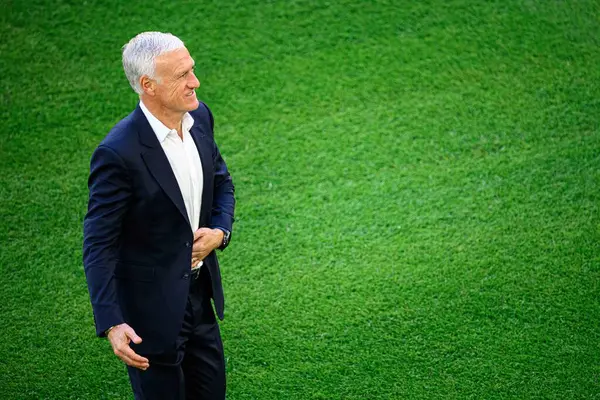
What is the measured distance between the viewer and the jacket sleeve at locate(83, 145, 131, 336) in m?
2.37

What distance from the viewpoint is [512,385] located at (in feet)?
11.0

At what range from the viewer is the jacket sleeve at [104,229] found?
2.37m

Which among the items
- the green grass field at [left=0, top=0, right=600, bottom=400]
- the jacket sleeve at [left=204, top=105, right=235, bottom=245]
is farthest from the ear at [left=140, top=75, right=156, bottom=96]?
the green grass field at [left=0, top=0, right=600, bottom=400]

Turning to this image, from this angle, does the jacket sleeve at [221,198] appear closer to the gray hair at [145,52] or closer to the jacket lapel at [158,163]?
the jacket lapel at [158,163]

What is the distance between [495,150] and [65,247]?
2.36 m

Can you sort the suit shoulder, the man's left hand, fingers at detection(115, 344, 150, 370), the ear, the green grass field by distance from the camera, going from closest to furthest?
fingers at detection(115, 344, 150, 370) → the ear → the man's left hand → the suit shoulder → the green grass field

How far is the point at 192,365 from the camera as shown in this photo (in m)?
2.77

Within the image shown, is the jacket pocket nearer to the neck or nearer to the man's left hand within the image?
the man's left hand

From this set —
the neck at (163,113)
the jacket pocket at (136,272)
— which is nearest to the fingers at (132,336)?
the jacket pocket at (136,272)

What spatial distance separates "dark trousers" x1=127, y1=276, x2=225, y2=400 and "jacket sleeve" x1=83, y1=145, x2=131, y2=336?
299mm

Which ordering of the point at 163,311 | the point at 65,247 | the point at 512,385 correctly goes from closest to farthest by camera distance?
the point at 163,311 → the point at 512,385 → the point at 65,247

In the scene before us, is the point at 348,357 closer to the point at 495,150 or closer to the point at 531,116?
the point at 495,150

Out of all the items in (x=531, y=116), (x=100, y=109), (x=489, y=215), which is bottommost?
(x=489, y=215)

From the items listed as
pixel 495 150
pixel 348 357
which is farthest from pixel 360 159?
pixel 348 357
